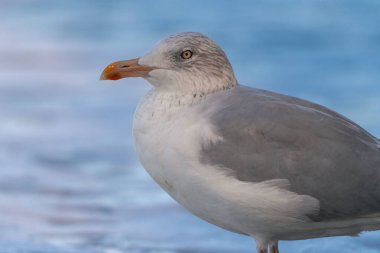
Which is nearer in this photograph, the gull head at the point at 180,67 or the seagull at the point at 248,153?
the seagull at the point at 248,153

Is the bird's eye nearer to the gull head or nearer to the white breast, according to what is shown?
the gull head

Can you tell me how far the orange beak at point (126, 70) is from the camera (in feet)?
21.1

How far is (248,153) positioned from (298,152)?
11.5 inches

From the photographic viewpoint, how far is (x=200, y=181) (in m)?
6.14

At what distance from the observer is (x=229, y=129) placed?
6.16 meters

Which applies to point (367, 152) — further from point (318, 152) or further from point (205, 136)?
point (205, 136)

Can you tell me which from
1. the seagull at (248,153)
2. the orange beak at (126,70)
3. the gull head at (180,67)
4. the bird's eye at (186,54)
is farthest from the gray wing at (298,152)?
the orange beak at (126,70)

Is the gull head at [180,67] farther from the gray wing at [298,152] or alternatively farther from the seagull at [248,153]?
the gray wing at [298,152]

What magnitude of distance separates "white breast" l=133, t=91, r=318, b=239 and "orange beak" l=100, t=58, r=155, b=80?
0.23 meters

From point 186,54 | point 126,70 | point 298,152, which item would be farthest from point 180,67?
point 298,152

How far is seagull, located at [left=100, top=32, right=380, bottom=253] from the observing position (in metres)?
6.16

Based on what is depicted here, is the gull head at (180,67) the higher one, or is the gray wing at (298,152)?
the gull head at (180,67)

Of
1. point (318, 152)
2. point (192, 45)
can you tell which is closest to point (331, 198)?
point (318, 152)

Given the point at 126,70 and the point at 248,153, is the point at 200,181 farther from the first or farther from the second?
the point at 126,70
